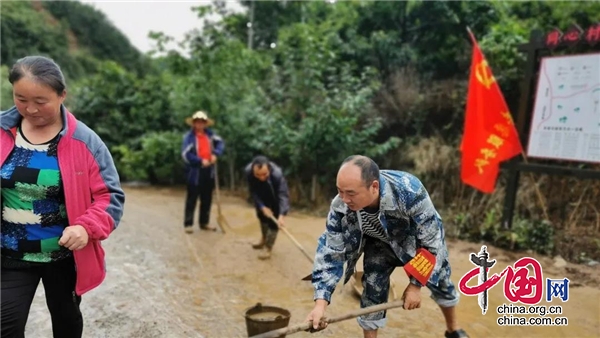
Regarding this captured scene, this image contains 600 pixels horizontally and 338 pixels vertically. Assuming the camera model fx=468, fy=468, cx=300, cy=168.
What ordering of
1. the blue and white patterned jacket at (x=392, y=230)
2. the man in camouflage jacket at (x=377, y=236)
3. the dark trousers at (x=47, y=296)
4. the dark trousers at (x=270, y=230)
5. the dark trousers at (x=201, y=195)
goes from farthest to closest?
1. the dark trousers at (x=201, y=195)
2. the dark trousers at (x=270, y=230)
3. the blue and white patterned jacket at (x=392, y=230)
4. the man in camouflage jacket at (x=377, y=236)
5. the dark trousers at (x=47, y=296)

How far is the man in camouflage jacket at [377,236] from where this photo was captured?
8.55 feet

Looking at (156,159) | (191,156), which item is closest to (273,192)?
(191,156)

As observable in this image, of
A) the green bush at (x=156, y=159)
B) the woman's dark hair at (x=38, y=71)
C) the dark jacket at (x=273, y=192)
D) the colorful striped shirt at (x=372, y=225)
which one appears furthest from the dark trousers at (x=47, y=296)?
the green bush at (x=156, y=159)

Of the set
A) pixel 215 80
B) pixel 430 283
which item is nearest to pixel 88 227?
pixel 430 283

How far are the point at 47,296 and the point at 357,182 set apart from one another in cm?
168

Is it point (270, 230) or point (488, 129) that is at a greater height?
point (488, 129)

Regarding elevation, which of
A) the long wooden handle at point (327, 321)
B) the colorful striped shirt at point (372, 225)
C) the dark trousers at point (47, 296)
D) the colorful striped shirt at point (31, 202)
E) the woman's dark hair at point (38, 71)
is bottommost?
the long wooden handle at point (327, 321)

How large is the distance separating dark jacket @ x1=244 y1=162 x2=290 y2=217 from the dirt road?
718mm

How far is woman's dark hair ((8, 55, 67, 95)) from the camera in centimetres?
205

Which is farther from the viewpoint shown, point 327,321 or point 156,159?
point 156,159

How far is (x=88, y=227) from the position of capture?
84.4 inches

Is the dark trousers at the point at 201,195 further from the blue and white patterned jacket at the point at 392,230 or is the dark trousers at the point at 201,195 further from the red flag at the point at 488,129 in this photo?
the blue and white patterned jacket at the point at 392,230

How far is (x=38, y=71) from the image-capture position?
2074 millimetres

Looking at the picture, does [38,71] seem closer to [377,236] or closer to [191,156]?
[377,236]
